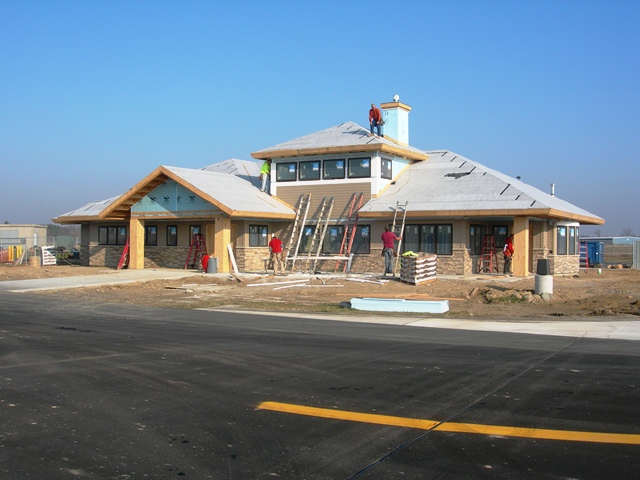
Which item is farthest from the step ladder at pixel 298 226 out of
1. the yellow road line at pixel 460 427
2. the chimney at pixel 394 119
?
the yellow road line at pixel 460 427

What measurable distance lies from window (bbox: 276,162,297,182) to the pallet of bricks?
1062 centimetres

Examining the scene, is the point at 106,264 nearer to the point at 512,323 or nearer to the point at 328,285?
the point at 328,285

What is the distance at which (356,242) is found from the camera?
105ft

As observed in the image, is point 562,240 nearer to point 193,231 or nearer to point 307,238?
point 307,238

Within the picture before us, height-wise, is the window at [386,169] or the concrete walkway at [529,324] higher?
the window at [386,169]

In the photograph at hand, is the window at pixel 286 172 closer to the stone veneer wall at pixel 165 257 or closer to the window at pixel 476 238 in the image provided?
the stone veneer wall at pixel 165 257

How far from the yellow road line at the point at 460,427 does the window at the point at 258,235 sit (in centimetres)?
2611

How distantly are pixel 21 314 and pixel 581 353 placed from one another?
39.8ft

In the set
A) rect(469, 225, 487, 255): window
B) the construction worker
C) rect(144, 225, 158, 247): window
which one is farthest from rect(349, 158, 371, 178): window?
rect(144, 225, 158, 247): window

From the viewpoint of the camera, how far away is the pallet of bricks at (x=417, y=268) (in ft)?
80.3

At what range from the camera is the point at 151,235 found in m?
35.9

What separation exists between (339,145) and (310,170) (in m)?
2.27

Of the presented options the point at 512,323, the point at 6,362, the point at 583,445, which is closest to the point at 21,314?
the point at 6,362

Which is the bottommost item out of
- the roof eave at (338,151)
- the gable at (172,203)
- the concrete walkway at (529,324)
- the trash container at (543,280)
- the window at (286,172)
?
the concrete walkway at (529,324)
